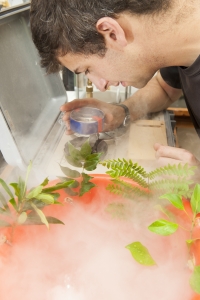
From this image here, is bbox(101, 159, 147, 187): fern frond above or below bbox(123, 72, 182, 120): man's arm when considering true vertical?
above

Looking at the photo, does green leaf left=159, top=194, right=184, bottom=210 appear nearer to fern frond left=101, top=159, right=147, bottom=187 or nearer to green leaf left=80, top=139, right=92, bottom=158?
fern frond left=101, top=159, right=147, bottom=187

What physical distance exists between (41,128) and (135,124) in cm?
45

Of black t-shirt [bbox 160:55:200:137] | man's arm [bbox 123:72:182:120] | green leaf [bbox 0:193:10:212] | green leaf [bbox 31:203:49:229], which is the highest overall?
green leaf [bbox 31:203:49:229]

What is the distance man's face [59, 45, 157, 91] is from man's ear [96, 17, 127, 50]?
4 cm

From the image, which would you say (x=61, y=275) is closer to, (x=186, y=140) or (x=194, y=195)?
(x=194, y=195)

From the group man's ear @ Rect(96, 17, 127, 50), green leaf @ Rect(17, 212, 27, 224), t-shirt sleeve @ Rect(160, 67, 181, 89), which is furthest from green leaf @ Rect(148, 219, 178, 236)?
t-shirt sleeve @ Rect(160, 67, 181, 89)

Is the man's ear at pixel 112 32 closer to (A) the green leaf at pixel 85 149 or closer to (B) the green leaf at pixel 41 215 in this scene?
(A) the green leaf at pixel 85 149

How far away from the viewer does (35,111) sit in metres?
1.34

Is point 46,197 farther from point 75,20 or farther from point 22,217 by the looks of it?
point 75,20

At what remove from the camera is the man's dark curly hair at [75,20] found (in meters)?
0.87

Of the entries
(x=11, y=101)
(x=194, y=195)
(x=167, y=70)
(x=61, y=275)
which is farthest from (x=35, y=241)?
(x=167, y=70)

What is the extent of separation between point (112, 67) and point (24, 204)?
61cm

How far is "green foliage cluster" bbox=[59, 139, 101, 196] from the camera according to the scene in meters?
0.76

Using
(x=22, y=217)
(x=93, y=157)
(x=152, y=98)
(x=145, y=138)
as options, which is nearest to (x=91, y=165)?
(x=93, y=157)
